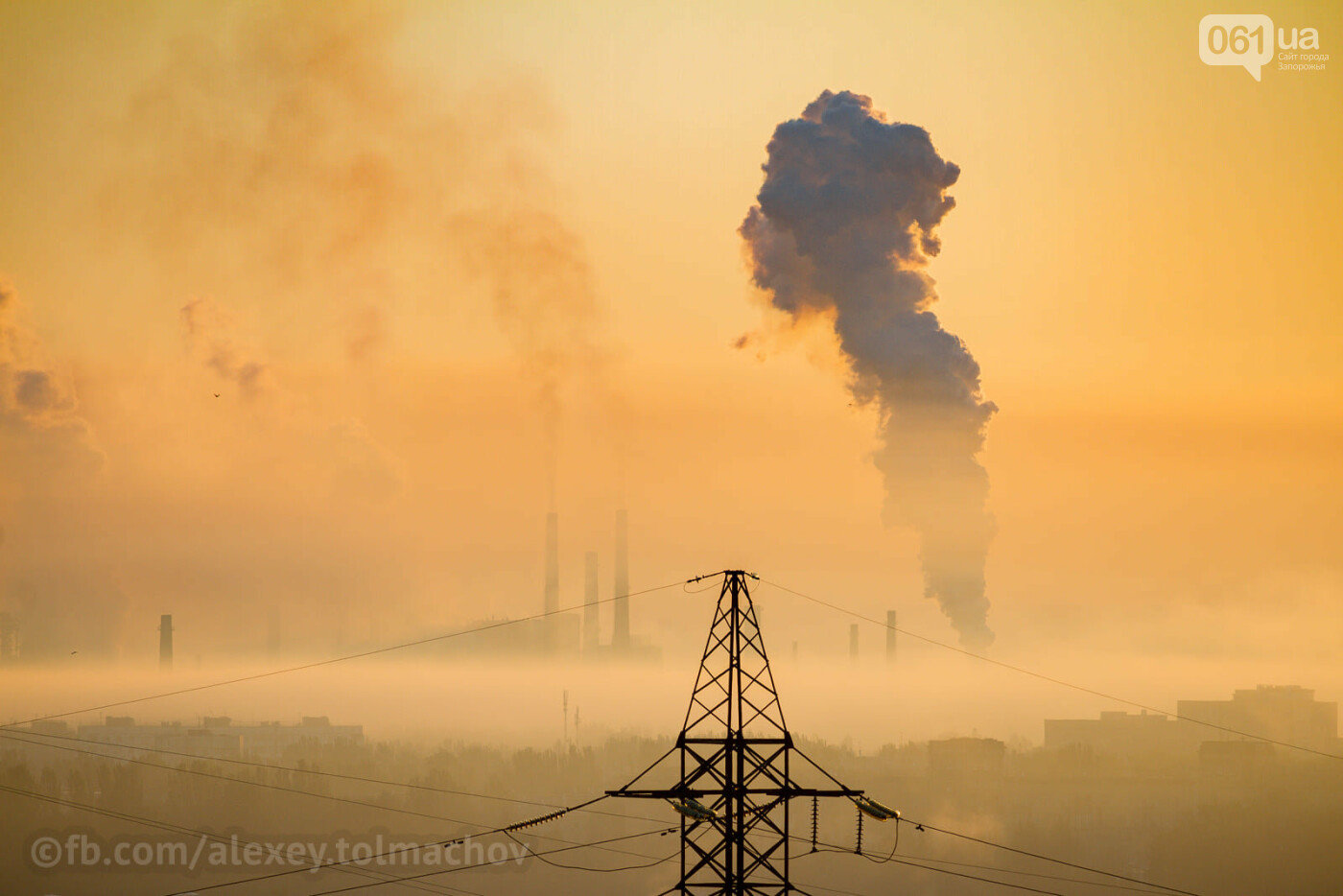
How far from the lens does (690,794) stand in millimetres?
52656

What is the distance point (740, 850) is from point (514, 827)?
27.2ft

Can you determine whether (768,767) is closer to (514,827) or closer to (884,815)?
(884,815)

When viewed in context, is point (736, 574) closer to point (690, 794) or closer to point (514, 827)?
point (690, 794)

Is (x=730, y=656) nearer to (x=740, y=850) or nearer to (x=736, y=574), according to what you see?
(x=736, y=574)

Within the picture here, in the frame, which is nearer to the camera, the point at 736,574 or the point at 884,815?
the point at 884,815

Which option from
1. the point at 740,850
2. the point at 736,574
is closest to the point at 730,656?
the point at 736,574

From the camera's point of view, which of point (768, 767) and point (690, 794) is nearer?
point (690, 794)

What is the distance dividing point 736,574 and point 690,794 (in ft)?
26.3

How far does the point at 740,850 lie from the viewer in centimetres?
5416

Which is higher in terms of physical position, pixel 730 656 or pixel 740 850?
pixel 730 656

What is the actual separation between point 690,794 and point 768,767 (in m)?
4.59

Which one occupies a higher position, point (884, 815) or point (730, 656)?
point (730, 656)

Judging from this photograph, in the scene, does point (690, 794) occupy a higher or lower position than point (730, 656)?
lower

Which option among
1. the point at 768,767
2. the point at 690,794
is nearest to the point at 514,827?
the point at 690,794
